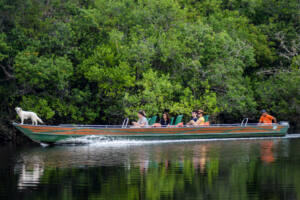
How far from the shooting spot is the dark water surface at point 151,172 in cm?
1452

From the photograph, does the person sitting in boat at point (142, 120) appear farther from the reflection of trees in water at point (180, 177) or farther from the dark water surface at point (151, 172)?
the reflection of trees in water at point (180, 177)

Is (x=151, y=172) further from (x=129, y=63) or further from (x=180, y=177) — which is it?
(x=129, y=63)

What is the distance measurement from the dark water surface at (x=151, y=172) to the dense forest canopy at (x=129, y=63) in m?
6.17

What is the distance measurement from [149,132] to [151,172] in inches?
501

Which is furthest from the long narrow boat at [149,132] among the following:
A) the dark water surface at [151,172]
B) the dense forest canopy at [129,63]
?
the dense forest canopy at [129,63]

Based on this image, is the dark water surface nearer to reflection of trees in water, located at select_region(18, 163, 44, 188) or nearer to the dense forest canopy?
reflection of trees in water, located at select_region(18, 163, 44, 188)

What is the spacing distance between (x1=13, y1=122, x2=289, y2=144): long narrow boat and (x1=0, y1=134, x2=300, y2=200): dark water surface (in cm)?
119

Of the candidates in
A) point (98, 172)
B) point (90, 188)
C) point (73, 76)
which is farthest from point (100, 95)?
point (90, 188)

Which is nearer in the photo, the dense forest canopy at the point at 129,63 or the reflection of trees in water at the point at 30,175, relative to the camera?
the reflection of trees in water at the point at 30,175

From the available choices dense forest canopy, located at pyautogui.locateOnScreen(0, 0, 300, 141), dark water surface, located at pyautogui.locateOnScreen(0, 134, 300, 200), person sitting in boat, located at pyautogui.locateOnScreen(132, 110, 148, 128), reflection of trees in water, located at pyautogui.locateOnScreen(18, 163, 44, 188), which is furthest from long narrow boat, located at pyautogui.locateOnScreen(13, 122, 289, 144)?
reflection of trees in water, located at pyautogui.locateOnScreen(18, 163, 44, 188)

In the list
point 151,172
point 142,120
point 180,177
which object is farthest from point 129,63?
point 180,177

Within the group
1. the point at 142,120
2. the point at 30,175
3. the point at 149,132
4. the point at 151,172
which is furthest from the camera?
the point at 142,120

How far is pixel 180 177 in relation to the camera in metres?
17.1

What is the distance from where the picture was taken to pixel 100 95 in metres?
35.4
